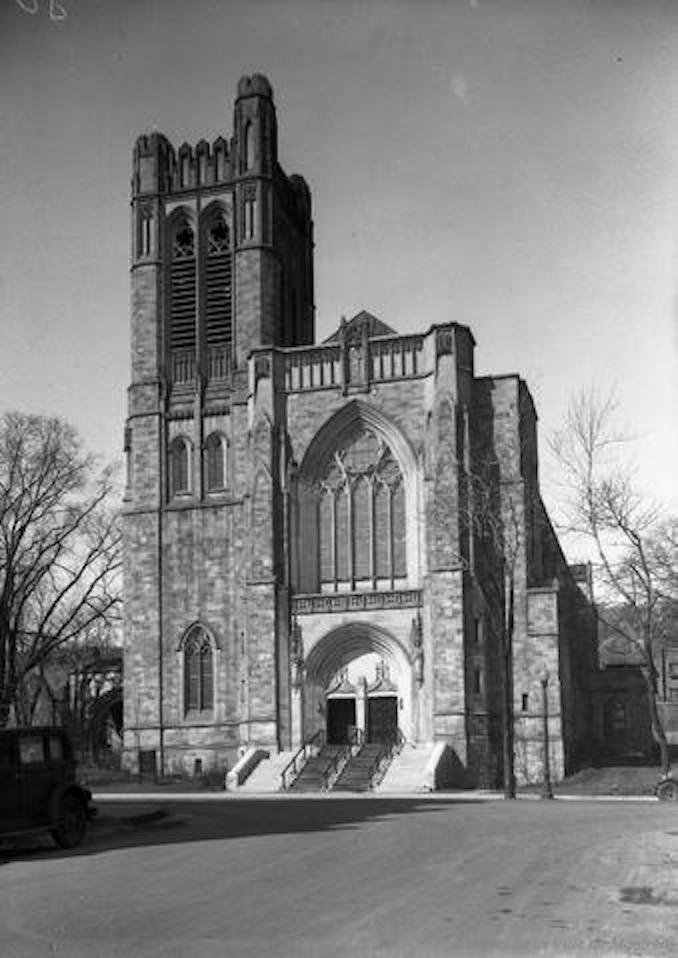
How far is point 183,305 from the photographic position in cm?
4847

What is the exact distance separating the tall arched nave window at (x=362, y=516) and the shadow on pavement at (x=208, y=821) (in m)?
12.9

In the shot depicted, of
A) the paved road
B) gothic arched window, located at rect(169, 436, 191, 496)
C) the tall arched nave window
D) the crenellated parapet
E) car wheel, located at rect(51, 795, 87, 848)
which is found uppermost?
the crenellated parapet

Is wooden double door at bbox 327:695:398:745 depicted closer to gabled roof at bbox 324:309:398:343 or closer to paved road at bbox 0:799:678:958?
gabled roof at bbox 324:309:398:343

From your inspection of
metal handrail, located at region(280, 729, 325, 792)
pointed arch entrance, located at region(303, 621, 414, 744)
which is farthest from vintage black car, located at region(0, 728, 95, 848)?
pointed arch entrance, located at region(303, 621, 414, 744)

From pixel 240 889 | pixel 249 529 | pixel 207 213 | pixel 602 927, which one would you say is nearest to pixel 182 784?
pixel 249 529

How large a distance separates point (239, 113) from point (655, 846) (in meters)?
37.1

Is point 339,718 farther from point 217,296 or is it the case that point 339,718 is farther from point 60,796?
point 60,796

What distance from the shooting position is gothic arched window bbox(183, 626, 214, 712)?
1761 inches

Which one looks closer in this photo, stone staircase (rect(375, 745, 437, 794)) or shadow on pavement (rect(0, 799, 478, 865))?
shadow on pavement (rect(0, 799, 478, 865))

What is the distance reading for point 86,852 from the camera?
1834 cm

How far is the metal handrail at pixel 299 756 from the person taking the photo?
128 feet

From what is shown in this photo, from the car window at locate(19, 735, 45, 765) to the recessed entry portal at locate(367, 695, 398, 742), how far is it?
24.1 m

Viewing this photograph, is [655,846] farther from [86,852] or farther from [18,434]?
[18,434]

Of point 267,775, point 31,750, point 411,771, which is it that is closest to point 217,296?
point 267,775
